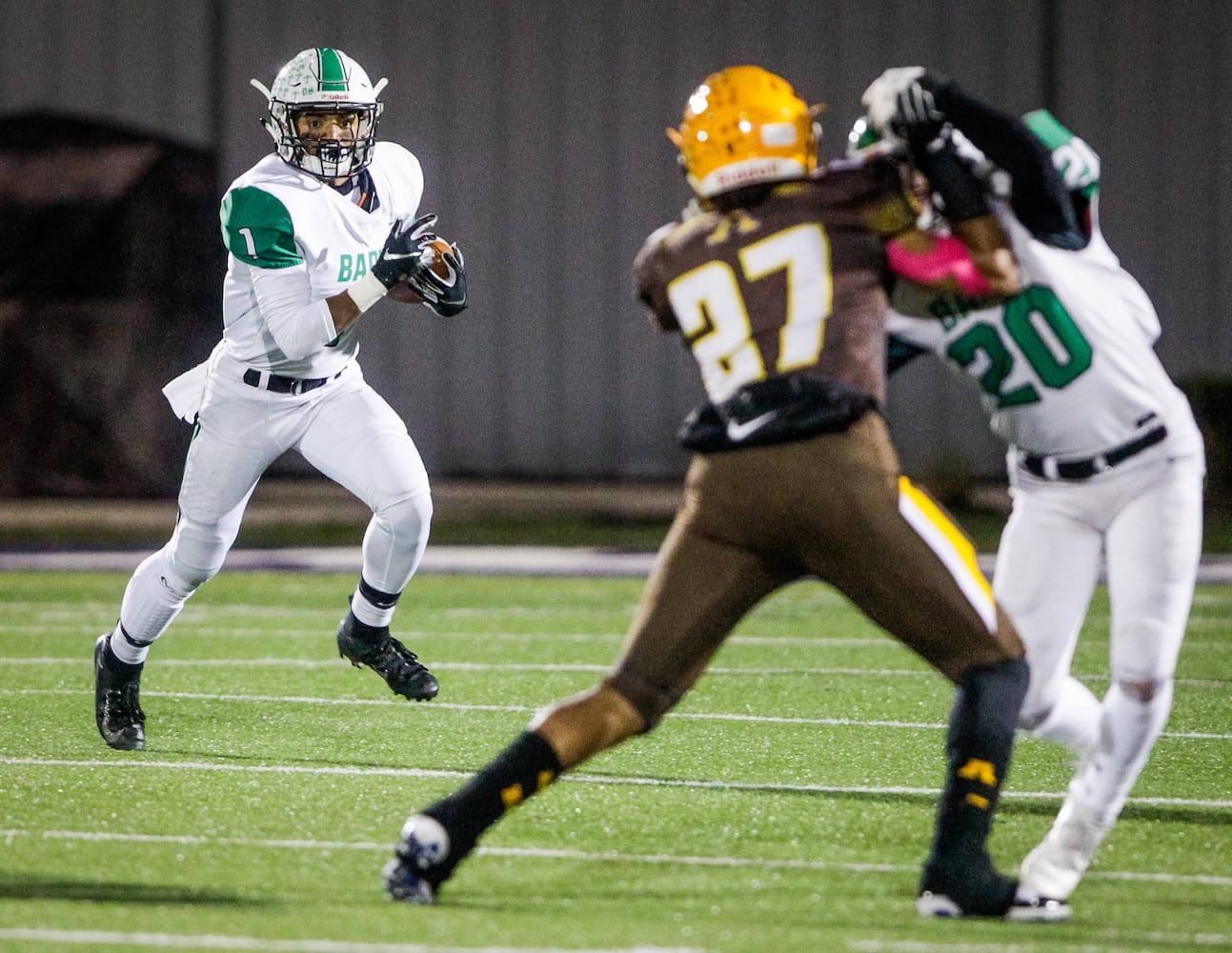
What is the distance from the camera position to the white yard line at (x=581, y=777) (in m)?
4.84

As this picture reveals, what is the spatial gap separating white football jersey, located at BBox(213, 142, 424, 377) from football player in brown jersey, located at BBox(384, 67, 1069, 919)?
1.92 meters

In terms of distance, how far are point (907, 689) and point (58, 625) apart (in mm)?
3849

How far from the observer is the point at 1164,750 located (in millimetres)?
5453

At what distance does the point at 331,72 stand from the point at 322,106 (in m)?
0.12

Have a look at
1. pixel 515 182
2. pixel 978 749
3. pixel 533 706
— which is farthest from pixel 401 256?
pixel 515 182

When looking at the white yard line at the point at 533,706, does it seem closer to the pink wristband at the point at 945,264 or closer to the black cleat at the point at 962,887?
the black cleat at the point at 962,887

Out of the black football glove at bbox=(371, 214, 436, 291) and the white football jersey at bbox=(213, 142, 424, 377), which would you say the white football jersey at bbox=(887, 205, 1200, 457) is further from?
the white football jersey at bbox=(213, 142, 424, 377)

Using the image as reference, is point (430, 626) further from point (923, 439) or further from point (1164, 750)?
point (923, 439)

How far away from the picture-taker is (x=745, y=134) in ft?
11.9

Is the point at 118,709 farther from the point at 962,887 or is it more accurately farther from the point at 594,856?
the point at 962,887

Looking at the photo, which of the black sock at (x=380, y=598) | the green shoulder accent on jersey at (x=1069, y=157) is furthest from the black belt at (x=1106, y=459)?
→ the black sock at (x=380, y=598)

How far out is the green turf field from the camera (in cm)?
354

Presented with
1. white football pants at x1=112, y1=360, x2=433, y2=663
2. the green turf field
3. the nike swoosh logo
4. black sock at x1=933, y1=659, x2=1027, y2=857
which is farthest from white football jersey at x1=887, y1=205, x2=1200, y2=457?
white football pants at x1=112, y1=360, x2=433, y2=663

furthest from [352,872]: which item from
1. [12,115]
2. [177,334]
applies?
[12,115]
